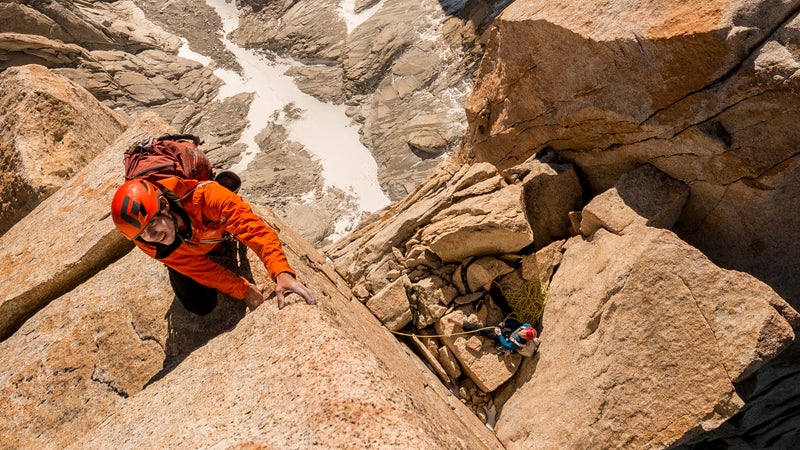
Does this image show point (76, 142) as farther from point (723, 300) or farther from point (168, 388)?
point (723, 300)

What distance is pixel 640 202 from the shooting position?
27.2 ft

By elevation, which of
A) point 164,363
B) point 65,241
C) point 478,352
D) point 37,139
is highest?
point 37,139

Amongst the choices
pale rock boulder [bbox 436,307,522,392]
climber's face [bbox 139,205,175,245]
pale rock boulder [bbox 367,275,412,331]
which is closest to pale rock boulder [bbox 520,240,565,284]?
pale rock boulder [bbox 436,307,522,392]

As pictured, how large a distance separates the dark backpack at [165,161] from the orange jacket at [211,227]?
0.24 m

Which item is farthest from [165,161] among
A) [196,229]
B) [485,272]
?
[485,272]

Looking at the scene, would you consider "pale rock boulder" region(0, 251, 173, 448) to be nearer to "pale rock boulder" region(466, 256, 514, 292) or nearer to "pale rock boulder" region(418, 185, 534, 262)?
"pale rock boulder" region(418, 185, 534, 262)

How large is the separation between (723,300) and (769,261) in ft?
7.00

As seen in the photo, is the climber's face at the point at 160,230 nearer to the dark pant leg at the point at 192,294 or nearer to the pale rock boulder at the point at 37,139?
the dark pant leg at the point at 192,294

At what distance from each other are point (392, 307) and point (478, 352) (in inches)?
77.5

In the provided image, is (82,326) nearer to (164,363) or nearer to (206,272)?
(164,363)

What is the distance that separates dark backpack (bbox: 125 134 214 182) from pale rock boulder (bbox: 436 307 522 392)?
553 centimetres

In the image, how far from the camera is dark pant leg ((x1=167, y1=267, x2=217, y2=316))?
5418 millimetres

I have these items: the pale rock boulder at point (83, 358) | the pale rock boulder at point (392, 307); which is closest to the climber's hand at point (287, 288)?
the pale rock boulder at point (83, 358)

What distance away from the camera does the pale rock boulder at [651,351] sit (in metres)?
6.41
